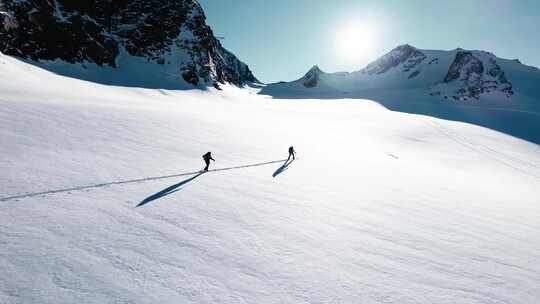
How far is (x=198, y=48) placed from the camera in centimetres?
6297

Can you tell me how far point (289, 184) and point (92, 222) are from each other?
22.0ft

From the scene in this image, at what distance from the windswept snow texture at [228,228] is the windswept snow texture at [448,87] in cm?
4720

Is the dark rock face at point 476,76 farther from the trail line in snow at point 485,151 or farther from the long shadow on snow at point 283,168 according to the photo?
the long shadow on snow at point 283,168

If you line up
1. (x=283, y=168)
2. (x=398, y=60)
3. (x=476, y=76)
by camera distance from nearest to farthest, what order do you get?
1. (x=283, y=168)
2. (x=476, y=76)
3. (x=398, y=60)

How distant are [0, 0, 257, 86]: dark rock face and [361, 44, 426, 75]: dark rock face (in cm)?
10782

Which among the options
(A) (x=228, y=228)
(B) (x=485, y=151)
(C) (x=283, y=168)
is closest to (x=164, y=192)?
(A) (x=228, y=228)

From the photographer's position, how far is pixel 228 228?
697 centimetres

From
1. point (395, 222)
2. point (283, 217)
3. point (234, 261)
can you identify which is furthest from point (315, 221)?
point (234, 261)

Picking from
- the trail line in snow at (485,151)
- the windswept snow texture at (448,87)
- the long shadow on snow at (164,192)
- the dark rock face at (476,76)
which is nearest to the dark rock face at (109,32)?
the windswept snow texture at (448,87)

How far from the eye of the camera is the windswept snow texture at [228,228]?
16.4 feet

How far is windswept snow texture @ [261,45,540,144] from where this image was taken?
65244 mm

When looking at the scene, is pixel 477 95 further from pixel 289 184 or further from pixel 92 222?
pixel 92 222

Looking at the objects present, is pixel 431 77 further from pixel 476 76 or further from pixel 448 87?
pixel 448 87

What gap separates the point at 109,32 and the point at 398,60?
136 meters
